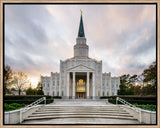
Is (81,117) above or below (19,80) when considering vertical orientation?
below

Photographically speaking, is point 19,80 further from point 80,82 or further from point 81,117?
point 80,82

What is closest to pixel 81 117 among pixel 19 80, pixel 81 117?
pixel 81 117

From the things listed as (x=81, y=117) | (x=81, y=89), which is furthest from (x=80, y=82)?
(x=81, y=117)

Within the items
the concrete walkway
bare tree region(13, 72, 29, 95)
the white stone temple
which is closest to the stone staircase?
the concrete walkway

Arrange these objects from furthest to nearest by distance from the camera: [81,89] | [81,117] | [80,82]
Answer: [80,82] → [81,89] → [81,117]

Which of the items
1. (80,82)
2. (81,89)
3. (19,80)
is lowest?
(81,89)

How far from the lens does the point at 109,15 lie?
998 centimetres

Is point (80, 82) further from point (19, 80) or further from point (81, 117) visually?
point (81, 117)

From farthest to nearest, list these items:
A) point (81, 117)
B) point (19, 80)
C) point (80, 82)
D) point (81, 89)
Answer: point (80, 82) < point (81, 89) < point (19, 80) < point (81, 117)

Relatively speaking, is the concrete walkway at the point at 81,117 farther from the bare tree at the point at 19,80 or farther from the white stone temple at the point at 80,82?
the white stone temple at the point at 80,82

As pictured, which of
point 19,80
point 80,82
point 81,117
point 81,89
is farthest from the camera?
point 80,82

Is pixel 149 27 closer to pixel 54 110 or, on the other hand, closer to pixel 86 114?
pixel 86 114

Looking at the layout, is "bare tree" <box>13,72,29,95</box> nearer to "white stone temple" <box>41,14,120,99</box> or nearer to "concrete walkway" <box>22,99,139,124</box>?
"concrete walkway" <box>22,99,139,124</box>

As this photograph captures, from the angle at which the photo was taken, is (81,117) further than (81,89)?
No
